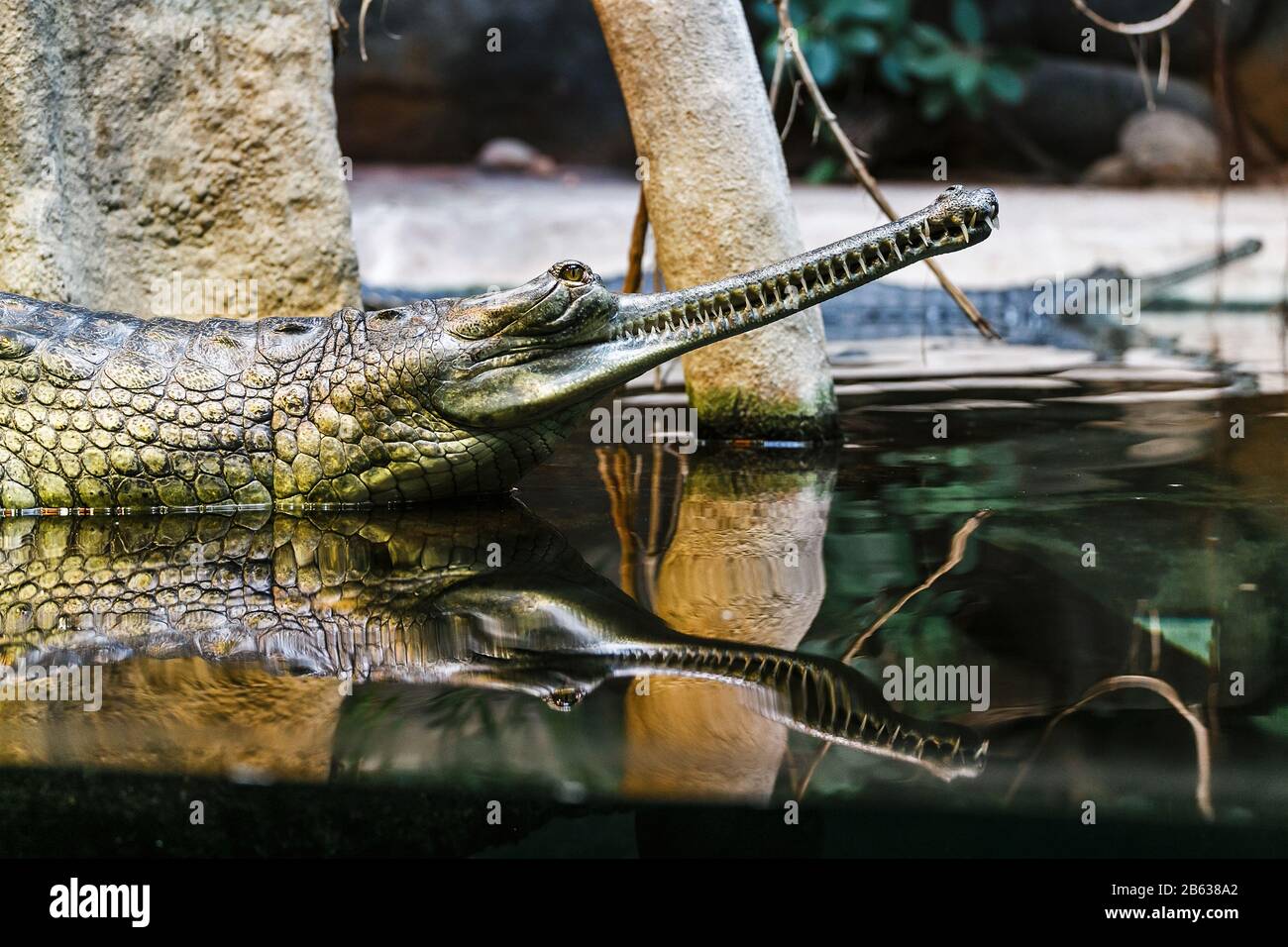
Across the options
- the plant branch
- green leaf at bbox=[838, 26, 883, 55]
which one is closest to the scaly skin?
the plant branch

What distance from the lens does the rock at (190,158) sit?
4910 millimetres

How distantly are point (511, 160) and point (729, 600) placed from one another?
11.1 metres

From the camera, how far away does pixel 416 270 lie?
9414 millimetres

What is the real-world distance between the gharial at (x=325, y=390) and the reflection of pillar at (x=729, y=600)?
1.76 feet

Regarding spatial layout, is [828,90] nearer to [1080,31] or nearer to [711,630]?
[1080,31]

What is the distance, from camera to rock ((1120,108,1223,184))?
12.6 metres

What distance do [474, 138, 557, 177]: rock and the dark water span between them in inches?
364

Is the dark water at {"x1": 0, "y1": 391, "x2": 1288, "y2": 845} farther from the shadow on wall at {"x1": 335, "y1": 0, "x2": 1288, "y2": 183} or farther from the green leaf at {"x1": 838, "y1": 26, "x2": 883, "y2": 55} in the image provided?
the shadow on wall at {"x1": 335, "y1": 0, "x2": 1288, "y2": 183}

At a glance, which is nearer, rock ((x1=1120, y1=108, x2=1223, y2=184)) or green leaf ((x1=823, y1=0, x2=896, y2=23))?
green leaf ((x1=823, y1=0, x2=896, y2=23))

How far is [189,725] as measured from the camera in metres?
2.37

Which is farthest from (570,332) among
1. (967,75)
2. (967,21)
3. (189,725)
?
(967,21)

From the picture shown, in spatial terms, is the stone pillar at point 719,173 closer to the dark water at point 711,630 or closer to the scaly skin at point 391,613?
the dark water at point 711,630

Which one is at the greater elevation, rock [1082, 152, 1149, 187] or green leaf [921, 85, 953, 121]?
green leaf [921, 85, 953, 121]

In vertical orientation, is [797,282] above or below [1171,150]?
below
